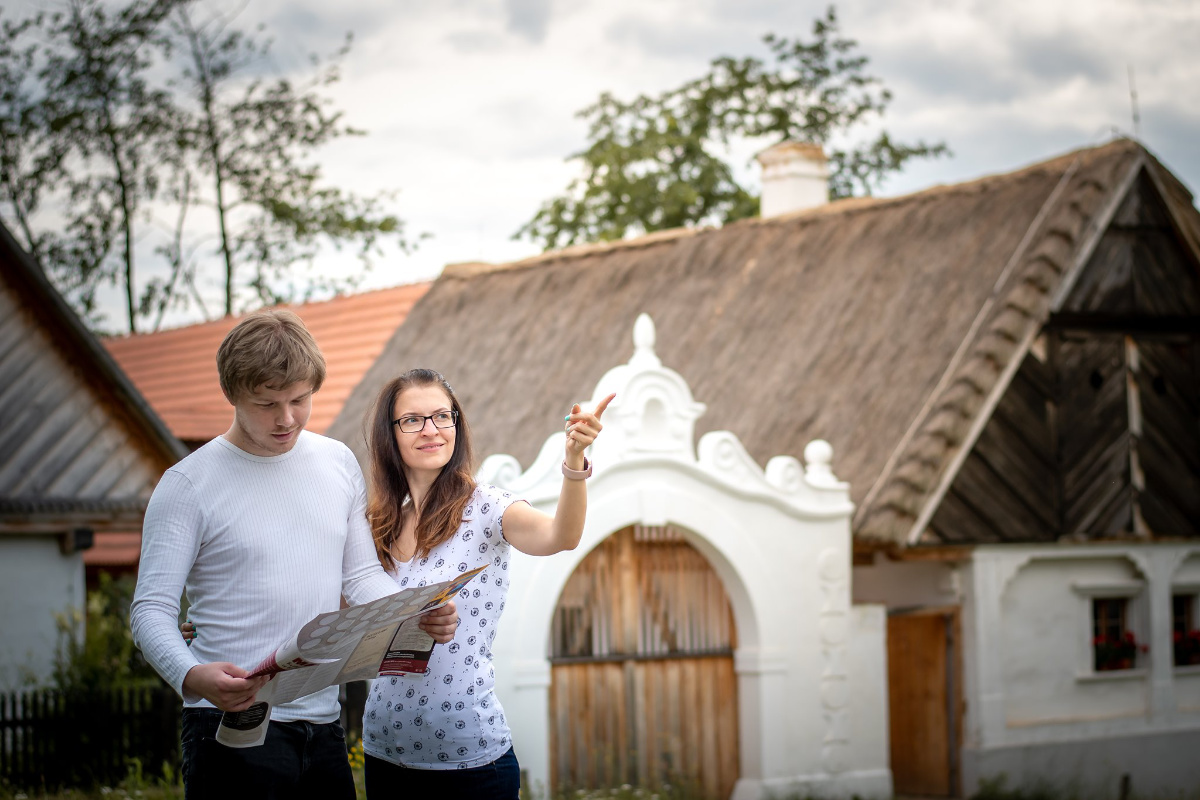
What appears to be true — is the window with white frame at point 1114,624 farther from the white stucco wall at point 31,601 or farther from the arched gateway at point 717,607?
the white stucco wall at point 31,601

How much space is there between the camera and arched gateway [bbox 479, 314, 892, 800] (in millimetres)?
9453

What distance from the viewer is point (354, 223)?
82.1ft

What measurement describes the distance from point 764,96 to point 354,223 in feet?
25.1

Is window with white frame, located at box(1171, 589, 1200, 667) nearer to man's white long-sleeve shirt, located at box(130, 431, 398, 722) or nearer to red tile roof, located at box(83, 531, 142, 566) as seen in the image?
red tile roof, located at box(83, 531, 142, 566)

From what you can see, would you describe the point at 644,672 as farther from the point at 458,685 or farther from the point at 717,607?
the point at 458,685

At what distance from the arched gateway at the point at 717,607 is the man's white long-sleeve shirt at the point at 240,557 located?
5.92m

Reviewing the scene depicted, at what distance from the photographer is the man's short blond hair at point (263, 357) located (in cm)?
313

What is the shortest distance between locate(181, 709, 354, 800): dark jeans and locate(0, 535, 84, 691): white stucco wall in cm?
857

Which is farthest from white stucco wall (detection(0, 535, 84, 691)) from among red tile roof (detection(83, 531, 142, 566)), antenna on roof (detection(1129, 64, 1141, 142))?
antenna on roof (detection(1129, 64, 1141, 142))

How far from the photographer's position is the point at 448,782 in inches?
139

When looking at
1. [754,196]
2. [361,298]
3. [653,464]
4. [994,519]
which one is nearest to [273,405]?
[653,464]

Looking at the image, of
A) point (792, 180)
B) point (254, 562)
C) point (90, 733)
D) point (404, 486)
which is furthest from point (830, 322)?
point (254, 562)

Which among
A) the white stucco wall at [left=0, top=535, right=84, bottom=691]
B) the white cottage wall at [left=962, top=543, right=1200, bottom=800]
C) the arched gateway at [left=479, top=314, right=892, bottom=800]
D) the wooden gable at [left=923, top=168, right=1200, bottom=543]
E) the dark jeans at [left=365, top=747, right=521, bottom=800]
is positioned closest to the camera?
the dark jeans at [left=365, top=747, right=521, bottom=800]

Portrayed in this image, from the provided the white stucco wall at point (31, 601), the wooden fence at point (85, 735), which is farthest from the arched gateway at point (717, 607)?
the white stucco wall at point (31, 601)
